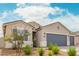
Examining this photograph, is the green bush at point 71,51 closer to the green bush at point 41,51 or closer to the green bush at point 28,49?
the green bush at point 41,51

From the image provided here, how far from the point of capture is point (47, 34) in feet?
10.9

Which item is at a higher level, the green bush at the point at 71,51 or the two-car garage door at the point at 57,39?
the two-car garage door at the point at 57,39

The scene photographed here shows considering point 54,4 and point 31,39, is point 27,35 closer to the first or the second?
point 31,39

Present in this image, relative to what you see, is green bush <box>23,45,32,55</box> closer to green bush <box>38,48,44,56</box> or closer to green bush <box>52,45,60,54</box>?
green bush <box>38,48,44,56</box>

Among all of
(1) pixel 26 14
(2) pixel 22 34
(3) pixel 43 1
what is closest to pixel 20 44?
(2) pixel 22 34

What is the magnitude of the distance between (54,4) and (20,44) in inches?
24.6

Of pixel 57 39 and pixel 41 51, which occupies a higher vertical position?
pixel 57 39

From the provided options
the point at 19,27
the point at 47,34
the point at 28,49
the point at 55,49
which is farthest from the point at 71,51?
the point at 19,27

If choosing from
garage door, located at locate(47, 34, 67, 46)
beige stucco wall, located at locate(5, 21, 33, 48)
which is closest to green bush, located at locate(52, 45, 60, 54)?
garage door, located at locate(47, 34, 67, 46)

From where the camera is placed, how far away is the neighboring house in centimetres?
328

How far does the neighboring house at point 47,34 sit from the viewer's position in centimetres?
328

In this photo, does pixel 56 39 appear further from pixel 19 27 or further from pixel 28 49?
pixel 19 27

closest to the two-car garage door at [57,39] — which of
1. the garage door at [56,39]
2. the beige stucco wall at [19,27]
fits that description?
the garage door at [56,39]

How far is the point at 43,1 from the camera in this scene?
129 inches
